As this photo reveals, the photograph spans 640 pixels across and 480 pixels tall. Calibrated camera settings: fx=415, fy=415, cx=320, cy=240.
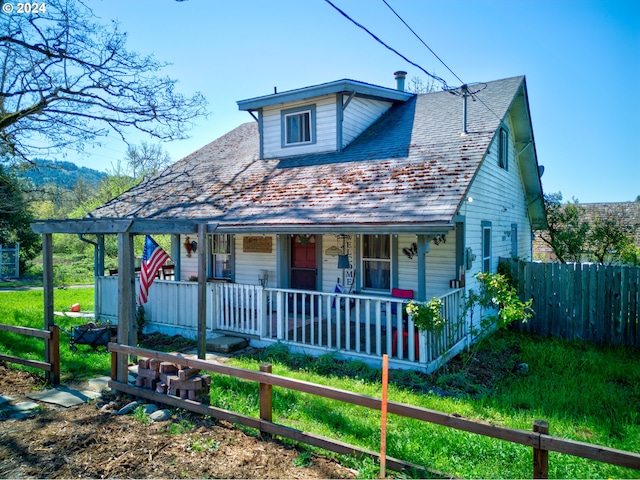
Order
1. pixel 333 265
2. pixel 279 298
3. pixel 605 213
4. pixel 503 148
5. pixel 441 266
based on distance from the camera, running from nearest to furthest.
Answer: pixel 279 298
pixel 441 266
pixel 333 265
pixel 503 148
pixel 605 213

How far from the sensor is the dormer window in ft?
39.3

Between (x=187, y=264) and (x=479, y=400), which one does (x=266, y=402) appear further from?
(x=187, y=264)

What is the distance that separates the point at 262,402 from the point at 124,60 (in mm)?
11967

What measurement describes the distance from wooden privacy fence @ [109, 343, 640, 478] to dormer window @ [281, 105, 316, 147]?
26.4 ft

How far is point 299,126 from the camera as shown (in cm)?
1235

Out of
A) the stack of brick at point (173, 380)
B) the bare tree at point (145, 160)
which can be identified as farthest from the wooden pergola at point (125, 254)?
the bare tree at point (145, 160)

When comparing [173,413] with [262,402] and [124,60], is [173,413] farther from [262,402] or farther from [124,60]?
[124,60]

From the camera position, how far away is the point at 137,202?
41.6 ft

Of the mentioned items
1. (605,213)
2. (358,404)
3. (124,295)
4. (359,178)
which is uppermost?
(605,213)

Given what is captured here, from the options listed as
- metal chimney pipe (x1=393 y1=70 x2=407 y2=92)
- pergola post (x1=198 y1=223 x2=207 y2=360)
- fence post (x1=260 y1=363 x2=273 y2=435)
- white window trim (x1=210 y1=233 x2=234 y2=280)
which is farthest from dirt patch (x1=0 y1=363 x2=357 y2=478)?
metal chimney pipe (x1=393 y1=70 x2=407 y2=92)

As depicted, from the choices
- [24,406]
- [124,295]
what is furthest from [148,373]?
[24,406]

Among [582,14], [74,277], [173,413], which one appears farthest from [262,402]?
[74,277]

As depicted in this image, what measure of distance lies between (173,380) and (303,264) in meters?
5.85

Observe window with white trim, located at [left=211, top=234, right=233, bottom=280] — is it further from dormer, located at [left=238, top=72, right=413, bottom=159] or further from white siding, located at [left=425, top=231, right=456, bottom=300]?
white siding, located at [left=425, top=231, right=456, bottom=300]
